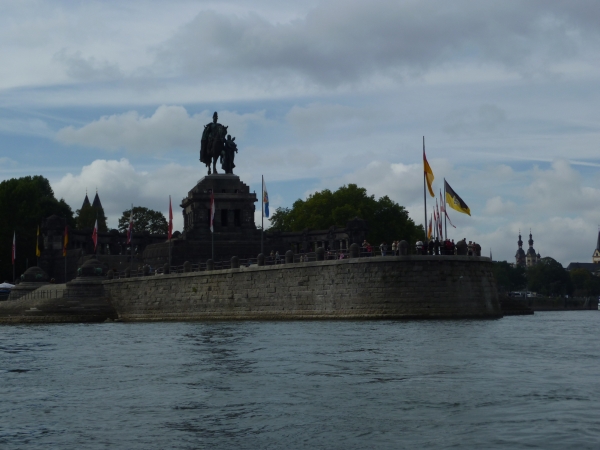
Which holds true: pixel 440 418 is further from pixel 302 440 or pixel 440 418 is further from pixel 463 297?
pixel 463 297

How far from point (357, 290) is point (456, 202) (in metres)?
7.36

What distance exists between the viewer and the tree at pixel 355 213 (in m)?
105

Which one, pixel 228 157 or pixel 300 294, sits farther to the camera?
pixel 228 157

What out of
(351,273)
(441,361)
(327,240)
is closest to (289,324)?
(351,273)

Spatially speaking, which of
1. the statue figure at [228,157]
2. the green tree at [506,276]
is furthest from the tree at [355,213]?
the green tree at [506,276]

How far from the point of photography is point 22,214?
103438 millimetres

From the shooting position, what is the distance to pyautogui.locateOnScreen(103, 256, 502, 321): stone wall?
47.3m

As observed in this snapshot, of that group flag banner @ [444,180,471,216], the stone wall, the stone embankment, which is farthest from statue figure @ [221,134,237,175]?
flag banner @ [444,180,471,216]

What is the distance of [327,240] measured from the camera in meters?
83.8

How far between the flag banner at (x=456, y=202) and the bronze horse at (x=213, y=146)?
1245 inches

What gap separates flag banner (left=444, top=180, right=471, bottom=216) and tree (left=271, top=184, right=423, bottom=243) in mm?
52190

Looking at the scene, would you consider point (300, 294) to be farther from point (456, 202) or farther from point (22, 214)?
point (22, 214)

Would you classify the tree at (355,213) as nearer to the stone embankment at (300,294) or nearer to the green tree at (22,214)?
the green tree at (22,214)

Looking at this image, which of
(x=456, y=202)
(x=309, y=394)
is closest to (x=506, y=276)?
(x=456, y=202)
